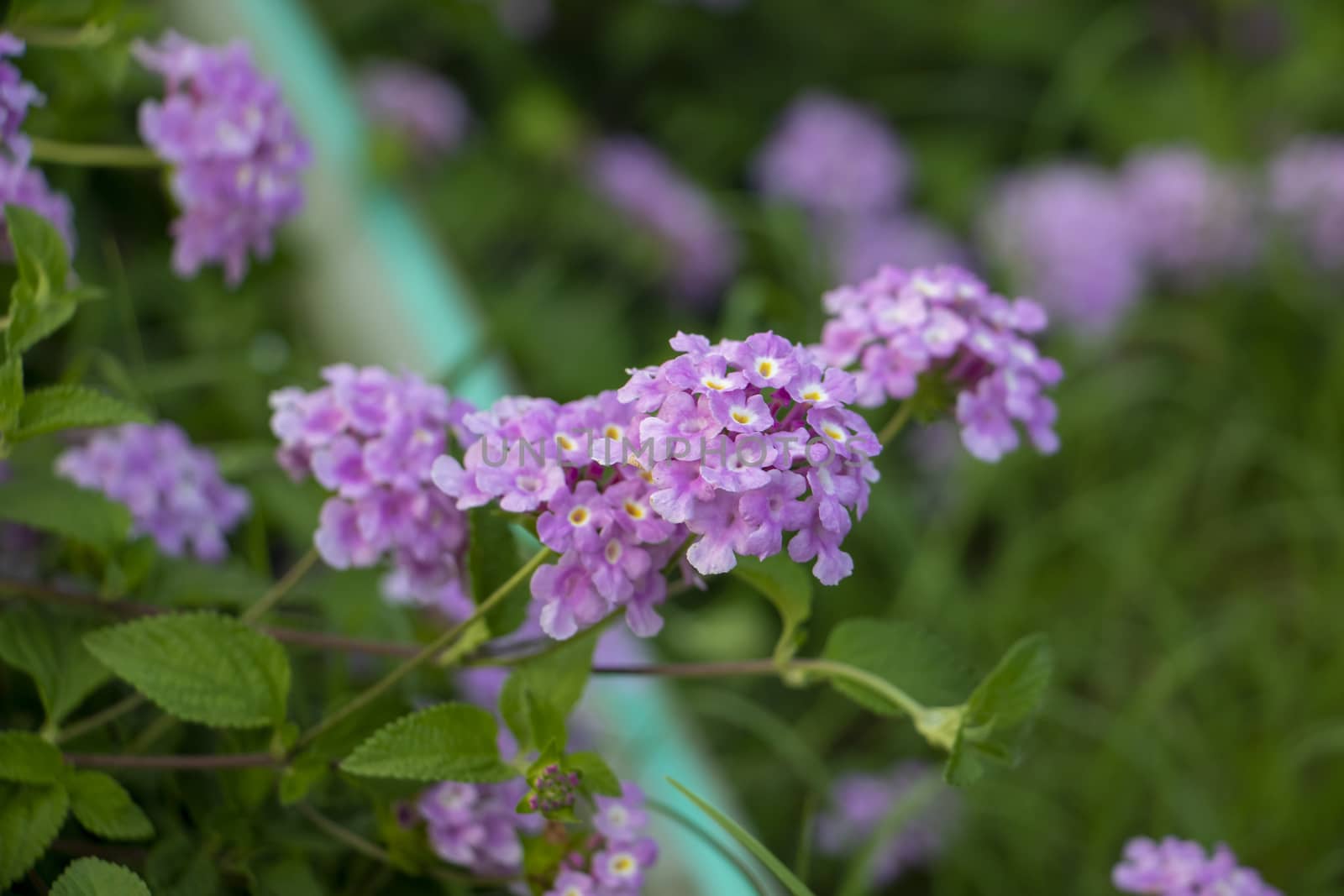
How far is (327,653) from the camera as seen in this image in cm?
104

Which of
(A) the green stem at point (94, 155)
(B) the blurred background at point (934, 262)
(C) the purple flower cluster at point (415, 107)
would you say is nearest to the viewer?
(A) the green stem at point (94, 155)

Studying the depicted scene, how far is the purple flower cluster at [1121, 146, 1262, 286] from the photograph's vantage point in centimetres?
196

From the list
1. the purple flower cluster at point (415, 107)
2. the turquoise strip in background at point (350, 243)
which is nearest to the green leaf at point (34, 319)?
the turquoise strip in background at point (350, 243)

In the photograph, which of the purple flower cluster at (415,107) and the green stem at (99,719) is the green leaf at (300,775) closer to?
the green stem at (99,719)

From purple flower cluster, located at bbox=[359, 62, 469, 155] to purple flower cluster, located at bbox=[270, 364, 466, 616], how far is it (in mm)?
1063

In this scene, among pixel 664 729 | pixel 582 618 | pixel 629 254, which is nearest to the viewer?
pixel 582 618

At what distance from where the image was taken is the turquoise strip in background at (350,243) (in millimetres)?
1486

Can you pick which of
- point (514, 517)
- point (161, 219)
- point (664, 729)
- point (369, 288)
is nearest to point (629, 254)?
point (369, 288)

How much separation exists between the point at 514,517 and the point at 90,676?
272 millimetres

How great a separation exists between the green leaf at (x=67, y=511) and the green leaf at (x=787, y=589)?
1.27 ft

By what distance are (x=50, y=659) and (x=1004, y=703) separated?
21.5 inches

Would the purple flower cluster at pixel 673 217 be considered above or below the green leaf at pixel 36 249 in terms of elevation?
above

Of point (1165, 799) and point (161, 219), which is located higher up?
point (161, 219)

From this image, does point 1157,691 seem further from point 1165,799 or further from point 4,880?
point 4,880
